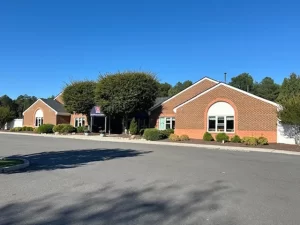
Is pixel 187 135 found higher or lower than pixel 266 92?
lower

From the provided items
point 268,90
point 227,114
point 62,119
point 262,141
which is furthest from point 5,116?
point 268,90

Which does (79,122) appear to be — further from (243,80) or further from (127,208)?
(243,80)

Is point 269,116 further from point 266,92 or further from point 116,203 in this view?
point 266,92

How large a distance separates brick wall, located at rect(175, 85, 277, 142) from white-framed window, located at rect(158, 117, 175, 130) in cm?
537

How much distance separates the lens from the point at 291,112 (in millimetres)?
24250

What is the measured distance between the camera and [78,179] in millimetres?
9789

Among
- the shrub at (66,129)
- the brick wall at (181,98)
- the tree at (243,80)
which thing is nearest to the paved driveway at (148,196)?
the brick wall at (181,98)

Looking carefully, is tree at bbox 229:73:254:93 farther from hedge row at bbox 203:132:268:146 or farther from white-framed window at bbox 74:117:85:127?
A: hedge row at bbox 203:132:268:146

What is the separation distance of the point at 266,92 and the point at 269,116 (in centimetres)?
5227

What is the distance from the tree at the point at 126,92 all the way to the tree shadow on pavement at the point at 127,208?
96.3 ft

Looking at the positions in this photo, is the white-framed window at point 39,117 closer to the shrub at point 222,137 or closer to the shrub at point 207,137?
the shrub at point 207,137

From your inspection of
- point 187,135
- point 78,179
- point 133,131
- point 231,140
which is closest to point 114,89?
point 133,131

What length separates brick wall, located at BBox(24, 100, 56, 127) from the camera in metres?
51.5

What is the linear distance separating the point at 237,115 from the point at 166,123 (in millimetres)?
11272
